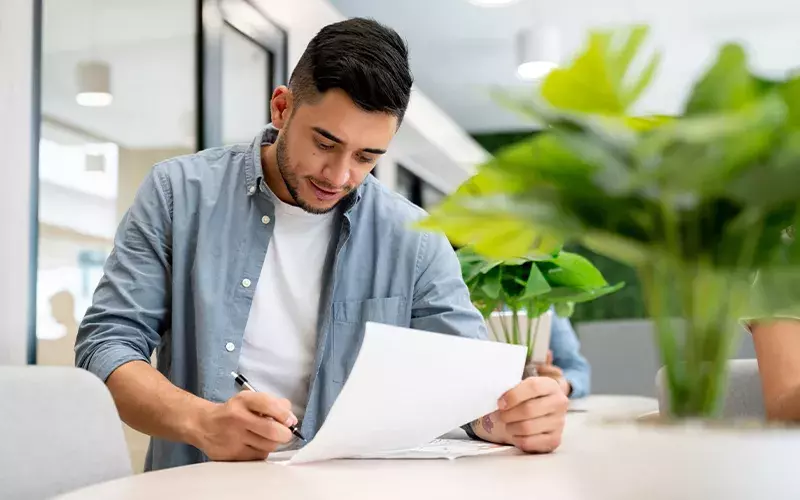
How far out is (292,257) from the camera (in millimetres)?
1647

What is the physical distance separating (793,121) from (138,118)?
2.45m

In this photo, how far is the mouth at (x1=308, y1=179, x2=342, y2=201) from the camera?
1.57 m

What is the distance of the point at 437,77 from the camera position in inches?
255

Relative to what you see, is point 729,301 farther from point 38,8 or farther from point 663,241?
point 38,8

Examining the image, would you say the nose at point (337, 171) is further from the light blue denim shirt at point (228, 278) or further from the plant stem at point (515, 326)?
the plant stem at point (515, 326)

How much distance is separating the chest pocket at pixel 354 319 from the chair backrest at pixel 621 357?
2.27 meters

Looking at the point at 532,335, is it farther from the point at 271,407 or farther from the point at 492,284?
the point at 271,407

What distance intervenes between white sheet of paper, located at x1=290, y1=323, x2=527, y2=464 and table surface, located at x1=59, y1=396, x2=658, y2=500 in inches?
1.4

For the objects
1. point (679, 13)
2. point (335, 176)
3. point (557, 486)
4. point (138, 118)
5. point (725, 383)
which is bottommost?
point (557, 486)

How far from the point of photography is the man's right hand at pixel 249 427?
106cm

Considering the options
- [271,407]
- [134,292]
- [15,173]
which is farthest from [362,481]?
[15,173]

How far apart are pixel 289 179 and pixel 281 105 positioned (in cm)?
17

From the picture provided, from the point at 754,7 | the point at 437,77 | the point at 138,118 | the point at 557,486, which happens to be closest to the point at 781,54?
the point at 754,7

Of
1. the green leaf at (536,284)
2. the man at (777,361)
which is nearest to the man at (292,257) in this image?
the green leaf at (536,284)
